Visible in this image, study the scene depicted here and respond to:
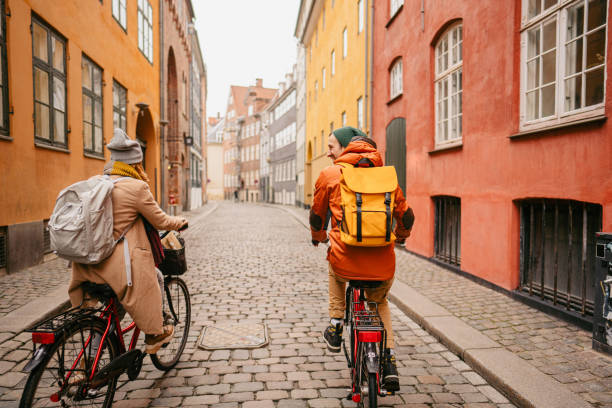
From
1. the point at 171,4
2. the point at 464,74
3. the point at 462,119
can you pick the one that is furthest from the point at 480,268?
the point at 171,4

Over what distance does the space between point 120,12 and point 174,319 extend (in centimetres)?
1147

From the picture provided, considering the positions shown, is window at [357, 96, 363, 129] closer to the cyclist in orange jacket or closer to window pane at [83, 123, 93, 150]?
window pane at [83, 123, 93, 150]

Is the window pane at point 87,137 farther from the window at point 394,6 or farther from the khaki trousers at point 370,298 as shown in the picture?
the khaki trousers at point 370,298

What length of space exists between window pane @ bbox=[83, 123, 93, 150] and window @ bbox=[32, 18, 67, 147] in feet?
3.52

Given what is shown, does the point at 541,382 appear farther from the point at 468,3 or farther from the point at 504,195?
the point at 468,3

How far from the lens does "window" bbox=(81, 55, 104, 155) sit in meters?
10.2

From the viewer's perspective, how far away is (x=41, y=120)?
320 inches

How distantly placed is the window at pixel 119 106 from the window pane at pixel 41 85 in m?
3.92

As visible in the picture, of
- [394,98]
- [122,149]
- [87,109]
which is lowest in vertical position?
[122,149]

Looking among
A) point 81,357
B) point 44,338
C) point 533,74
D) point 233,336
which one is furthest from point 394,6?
point 44,338

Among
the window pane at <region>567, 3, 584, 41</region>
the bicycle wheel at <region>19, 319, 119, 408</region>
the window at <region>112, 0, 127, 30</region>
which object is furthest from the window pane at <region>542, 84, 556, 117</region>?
the window at <region>112, 0, 127, 30</region>

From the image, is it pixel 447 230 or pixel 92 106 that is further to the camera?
pixel 92 106

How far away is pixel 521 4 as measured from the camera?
19.6 ft

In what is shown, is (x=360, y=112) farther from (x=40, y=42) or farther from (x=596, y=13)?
(x=596, y=13)
